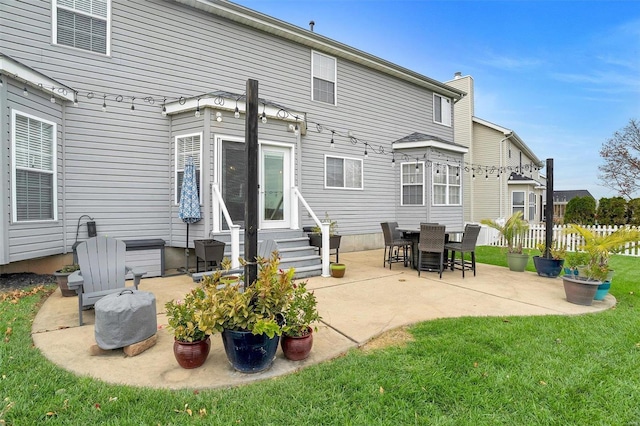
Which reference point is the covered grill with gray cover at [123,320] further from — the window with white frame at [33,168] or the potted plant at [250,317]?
the window with white frame at [33,168]

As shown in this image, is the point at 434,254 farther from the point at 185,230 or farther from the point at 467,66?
the point at 467,66

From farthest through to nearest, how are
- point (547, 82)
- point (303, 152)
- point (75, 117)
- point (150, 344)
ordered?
point (547, 82)
point (303, 152)
point (75, 117)
point (150, 344)

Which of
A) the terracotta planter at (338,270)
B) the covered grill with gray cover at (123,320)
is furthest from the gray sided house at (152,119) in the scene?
the covered grill with gray cover at (123,320)

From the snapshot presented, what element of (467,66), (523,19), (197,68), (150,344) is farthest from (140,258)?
(467,66)

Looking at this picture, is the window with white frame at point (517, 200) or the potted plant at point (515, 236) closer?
the potted plant at point (515, 236)

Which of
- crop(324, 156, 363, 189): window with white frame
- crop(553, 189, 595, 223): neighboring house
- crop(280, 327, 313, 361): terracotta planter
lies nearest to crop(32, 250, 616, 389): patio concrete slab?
crop(280, 327, 313, 361): terracotta planter

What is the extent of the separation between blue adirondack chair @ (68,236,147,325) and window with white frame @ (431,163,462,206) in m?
9.43

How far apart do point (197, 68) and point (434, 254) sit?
7104 mm

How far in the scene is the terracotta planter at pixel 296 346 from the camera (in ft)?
9.73

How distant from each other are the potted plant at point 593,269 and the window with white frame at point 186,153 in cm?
684

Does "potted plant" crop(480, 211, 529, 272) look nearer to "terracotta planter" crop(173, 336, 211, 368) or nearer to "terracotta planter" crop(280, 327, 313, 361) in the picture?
"terracotta planter" crop(280, 327, 313, 361)

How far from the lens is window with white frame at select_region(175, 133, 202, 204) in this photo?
22.8 ft

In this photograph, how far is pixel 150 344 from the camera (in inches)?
130

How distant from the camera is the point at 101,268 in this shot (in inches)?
173
